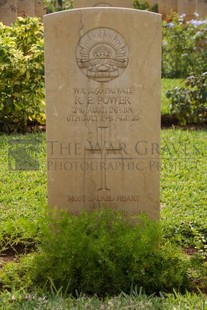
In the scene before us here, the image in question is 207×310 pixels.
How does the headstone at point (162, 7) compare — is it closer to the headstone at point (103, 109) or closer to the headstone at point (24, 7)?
the headstone at point (24, 7)

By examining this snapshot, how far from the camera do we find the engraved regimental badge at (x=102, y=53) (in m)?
3.92

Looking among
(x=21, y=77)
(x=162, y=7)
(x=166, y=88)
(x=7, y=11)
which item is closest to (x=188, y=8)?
(x=162, y=7)

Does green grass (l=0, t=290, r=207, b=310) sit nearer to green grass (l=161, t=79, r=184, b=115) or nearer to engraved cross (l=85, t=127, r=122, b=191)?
engraved cross (l=85, t=127, r=122, b=191)

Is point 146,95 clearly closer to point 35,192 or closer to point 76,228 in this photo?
point 76,228

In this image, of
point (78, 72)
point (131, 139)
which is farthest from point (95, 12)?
point (131, 139)

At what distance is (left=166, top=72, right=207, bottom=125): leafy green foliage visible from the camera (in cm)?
763

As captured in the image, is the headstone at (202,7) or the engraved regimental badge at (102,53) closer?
the engraved regimental badge at (102,53)

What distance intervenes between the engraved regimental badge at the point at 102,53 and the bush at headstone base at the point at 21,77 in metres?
3.12

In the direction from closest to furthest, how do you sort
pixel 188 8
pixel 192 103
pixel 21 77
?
1. pixel 21 77
2. pixel 192 103
3. pixel 188 8

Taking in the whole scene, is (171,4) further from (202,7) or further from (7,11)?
(7,11)

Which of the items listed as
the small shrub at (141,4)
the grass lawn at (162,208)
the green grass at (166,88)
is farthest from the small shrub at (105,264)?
the small shrub at (141,4)

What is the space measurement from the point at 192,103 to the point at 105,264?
180 inches

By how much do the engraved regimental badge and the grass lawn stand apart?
1010 millimetres

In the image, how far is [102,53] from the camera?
155 inches
